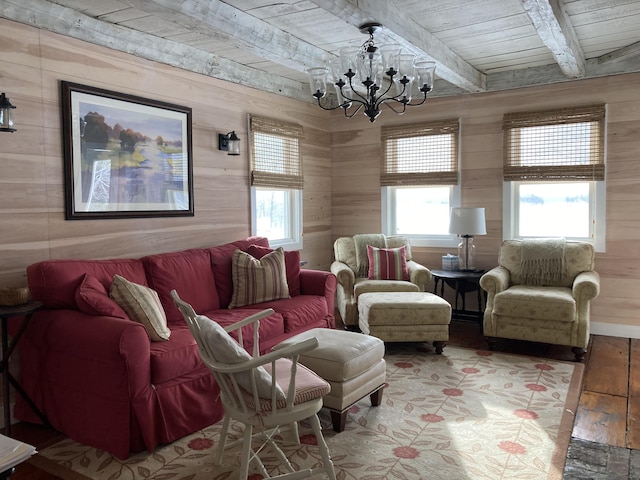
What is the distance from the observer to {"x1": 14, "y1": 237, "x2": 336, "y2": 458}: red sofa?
8.77 feet

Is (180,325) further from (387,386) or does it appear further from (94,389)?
(387,386)

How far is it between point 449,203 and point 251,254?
92.7 inches

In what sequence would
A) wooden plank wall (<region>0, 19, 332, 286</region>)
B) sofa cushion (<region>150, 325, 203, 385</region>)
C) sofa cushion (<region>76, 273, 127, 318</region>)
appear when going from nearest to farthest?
sofa cushion (<region>150, 325, 203, 385</region>) < sofa cushion (<region>76, 273, 127, 318</region>) < wooden plank wall (<region>0, 19, 332, 286</region>)

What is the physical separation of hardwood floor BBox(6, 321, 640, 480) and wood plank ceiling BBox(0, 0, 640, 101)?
2.35 m

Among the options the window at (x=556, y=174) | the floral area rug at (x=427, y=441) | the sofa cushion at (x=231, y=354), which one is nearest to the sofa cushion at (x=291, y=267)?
the floral area rug at (x=427, y=441)

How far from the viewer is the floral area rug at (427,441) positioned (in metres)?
2.57

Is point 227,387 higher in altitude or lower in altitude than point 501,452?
higher

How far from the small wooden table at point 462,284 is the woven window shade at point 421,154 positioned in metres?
1.01

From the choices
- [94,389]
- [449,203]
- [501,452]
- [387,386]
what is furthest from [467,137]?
[94,389]

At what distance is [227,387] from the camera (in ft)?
7.68

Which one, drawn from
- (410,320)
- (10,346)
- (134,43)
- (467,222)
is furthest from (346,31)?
(10,346)

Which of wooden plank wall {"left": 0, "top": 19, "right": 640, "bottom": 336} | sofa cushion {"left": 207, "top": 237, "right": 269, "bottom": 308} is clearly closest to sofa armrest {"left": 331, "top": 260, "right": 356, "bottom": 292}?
wooden plank wall {"left": 0, "top": 19, "right": 640, "bottom": 336}

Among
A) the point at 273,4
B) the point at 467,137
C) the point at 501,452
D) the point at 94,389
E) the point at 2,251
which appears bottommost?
the point at 501,452

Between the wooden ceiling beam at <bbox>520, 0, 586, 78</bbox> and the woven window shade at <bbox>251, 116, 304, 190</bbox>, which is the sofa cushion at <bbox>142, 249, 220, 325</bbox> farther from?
the wooden ceiling beam at <bbox>520, 0, 586, 78</bbox>
